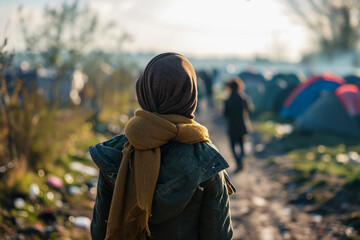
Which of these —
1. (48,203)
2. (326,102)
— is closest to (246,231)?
(48,203)

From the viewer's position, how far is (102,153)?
1762 millimetres

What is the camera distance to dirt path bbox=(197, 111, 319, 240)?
453cm

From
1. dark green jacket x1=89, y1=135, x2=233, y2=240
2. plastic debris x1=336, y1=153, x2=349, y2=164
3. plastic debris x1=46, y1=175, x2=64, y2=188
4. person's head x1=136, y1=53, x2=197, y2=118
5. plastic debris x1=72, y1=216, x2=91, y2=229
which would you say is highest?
person's head x1=136, y1=53, x2=197, y2=118

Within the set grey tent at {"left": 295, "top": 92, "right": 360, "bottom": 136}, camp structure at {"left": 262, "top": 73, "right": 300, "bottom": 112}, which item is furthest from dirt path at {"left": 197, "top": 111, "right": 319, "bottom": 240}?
camp structure at {"left": 262, "top": 73, "right": 300, "bottom": 112}

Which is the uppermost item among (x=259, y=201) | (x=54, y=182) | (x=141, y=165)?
(x=141, y=165)

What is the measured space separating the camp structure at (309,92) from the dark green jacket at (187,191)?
1092 cm

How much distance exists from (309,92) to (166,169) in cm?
1132

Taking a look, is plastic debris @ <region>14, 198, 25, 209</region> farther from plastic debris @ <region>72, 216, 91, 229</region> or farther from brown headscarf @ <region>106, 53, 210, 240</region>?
brown headscarf @ <region>106, 53, 210, 240</region>

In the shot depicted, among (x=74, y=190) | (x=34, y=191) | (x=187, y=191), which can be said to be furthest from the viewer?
(x=74, y=190)

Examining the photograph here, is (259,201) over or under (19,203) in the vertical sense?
under

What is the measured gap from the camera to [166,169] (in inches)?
65.1

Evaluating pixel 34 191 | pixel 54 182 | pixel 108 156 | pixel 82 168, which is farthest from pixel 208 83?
pixel 108 156

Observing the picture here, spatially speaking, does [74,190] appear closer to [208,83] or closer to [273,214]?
[273,214]

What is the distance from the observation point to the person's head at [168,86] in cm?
162
